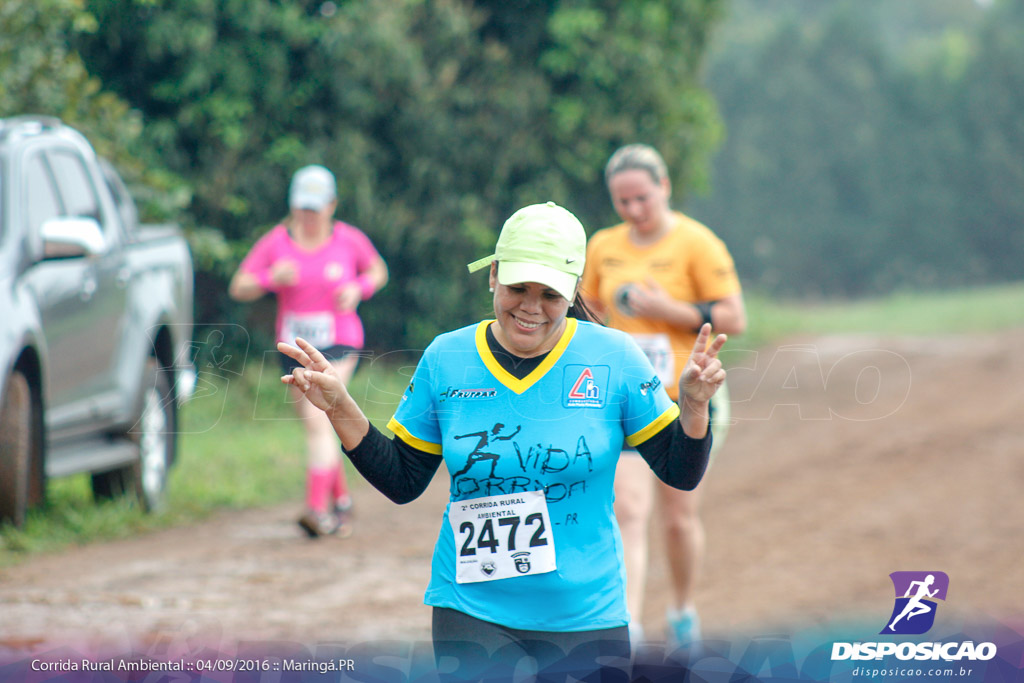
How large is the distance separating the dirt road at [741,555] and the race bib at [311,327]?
1.28m

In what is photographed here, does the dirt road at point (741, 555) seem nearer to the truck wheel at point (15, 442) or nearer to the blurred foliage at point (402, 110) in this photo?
the truck wheel at point (15, 442)

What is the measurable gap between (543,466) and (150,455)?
5.83m

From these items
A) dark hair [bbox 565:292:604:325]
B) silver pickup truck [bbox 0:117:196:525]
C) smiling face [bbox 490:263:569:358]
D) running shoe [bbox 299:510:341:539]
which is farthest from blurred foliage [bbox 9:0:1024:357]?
smiling face [bbox 490:263:569:358]

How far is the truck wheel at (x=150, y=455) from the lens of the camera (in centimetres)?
825

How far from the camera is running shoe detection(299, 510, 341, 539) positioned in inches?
315

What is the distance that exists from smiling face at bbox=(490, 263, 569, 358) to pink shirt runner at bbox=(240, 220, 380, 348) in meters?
4.77

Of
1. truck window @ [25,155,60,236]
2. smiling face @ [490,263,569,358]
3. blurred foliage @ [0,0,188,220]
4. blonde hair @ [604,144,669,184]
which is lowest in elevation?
smiling face @ [490,263,569,358]

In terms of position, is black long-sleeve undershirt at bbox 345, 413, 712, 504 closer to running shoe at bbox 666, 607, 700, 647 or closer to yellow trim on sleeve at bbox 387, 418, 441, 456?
yellow trim on sleeve at bbox 387, 418, 441, 456

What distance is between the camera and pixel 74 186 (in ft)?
25.8

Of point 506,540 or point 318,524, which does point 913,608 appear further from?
point 318,524

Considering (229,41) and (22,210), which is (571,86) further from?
(22,210)

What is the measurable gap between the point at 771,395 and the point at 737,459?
530 centimetres

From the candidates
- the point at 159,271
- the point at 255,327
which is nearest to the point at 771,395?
the point at 255,327

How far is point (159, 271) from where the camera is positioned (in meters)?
8.76
